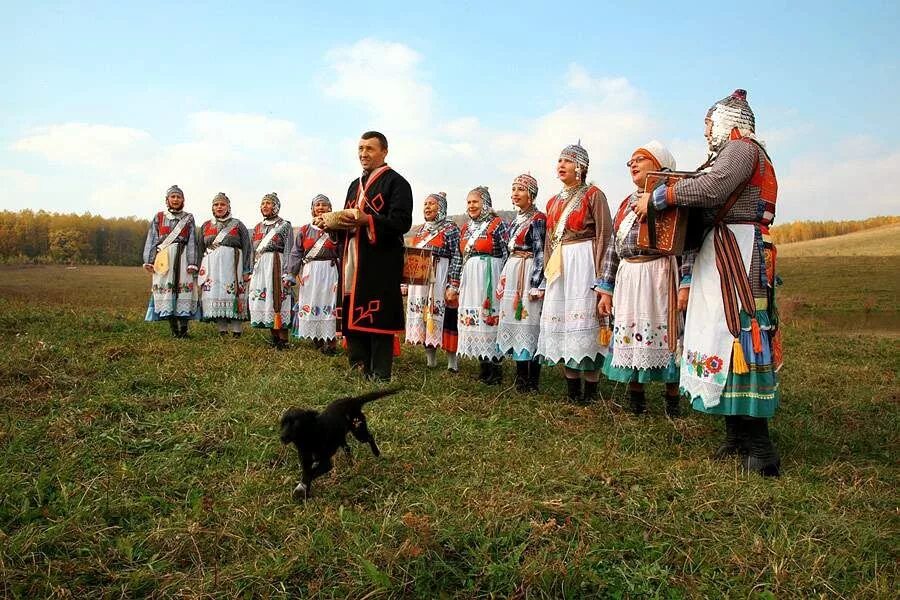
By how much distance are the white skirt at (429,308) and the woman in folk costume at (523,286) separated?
1552 mm

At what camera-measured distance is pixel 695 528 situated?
2.88m

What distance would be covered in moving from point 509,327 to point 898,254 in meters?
20.2

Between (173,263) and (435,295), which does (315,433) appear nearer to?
(435,295)

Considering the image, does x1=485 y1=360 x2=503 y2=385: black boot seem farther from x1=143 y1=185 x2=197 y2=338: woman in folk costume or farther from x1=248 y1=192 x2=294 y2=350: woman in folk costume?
x1=143 y1=185 x2=197 y2=338: woman in folk costume

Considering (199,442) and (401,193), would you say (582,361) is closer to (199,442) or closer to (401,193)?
(401,193)

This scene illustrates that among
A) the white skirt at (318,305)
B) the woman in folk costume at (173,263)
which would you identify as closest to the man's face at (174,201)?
the woman in folk costume at (173,263)

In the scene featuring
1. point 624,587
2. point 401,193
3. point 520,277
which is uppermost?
point 401,193

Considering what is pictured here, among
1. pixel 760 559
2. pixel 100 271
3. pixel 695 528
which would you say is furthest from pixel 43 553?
pixel 100 271

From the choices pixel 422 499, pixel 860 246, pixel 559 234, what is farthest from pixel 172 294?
pixel 860 246

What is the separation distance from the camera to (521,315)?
20.7 feet

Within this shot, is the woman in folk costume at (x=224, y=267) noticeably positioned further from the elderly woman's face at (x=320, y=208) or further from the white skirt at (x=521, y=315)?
the white skirt at (x=521, y=315)

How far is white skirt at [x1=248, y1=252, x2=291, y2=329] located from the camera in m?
8.97

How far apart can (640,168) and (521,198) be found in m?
1.49

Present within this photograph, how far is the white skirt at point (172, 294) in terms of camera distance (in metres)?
9.23
